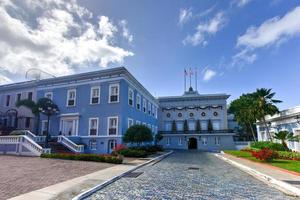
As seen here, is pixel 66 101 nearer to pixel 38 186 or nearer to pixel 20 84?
pixel 20 84

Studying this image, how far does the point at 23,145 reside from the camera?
19.0 meters

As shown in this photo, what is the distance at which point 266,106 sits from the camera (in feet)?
91.4

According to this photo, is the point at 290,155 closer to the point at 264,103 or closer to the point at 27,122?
the point at 264,103

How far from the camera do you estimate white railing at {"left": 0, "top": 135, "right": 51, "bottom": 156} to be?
18159 mm

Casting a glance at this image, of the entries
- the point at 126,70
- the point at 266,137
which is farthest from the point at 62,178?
the point at 266,137

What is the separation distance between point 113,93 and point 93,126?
461cm

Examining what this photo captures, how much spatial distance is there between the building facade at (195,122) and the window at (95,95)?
73.3 ft

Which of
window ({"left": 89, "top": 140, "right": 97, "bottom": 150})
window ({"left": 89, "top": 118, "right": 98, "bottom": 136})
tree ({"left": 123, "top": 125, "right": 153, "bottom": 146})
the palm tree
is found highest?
the palm tree

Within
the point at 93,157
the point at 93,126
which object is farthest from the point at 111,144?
the point at 93,157

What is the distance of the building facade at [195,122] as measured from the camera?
134ft

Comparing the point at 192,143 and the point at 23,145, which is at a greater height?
the point at 23,145

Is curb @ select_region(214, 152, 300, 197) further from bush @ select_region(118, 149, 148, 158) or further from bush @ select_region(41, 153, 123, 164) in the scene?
bush @ select_region(118, 149, 148, 158)

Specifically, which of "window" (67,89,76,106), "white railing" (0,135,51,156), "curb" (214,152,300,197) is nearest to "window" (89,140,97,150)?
"window" (67,89,76,106)

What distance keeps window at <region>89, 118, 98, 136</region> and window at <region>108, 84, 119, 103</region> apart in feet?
10.1
